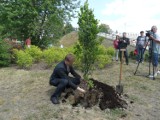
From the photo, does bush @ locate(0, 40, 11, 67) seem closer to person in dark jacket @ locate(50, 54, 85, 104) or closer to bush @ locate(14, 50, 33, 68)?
bush @ locate(14, 50, 33, 68)

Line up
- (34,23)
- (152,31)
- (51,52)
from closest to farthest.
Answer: (152,31)
(51,52)
(34,23)

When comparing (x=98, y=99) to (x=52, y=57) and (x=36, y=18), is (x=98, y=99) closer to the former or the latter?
(x=52, y=57)

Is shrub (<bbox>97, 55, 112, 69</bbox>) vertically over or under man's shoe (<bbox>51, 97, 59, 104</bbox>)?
over

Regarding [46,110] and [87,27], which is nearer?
[46,110]

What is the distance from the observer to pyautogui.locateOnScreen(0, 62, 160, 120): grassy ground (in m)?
8.75

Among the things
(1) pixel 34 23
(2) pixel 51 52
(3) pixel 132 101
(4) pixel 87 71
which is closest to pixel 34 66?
(2) pixel 51 52

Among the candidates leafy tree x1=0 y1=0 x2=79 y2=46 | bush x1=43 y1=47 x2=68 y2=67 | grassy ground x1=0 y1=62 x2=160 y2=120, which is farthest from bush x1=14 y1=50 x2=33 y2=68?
leafy tree x1=0 y1=0 x2=79 y2=46

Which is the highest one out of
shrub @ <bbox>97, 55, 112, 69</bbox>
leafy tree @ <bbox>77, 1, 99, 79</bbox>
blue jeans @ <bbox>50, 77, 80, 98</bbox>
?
leafy tree @ <bbox>77, 1, 99, 79</bbox>

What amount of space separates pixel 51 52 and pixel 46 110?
6413 mm

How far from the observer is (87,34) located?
9961 mm

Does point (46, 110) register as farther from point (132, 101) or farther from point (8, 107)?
point (132, 101)

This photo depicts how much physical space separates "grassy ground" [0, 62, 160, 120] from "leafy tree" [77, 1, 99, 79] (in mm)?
→ 1507

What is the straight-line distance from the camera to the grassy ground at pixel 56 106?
8750 mm

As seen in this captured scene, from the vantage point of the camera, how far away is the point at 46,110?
8930mm
